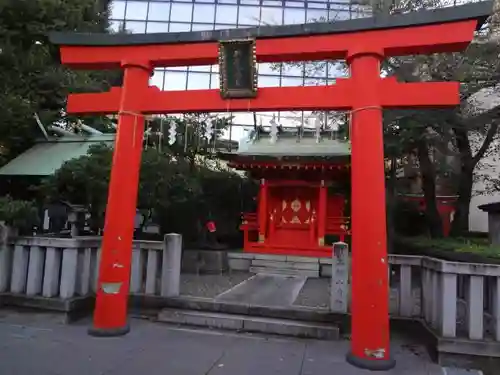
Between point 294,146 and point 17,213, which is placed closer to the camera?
point 17,213

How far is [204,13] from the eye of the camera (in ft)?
92.3

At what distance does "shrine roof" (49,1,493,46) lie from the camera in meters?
5.17

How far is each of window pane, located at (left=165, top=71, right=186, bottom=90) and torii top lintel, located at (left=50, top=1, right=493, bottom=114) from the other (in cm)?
2229

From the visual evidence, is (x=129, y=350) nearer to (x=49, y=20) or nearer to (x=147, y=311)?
(x=147, y=311)

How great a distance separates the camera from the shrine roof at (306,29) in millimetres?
5172

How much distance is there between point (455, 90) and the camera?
→ 525 centimetres

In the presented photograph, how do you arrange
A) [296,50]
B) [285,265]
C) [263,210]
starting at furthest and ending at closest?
[263,210], [285,265], [296,50]

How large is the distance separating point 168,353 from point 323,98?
400cm

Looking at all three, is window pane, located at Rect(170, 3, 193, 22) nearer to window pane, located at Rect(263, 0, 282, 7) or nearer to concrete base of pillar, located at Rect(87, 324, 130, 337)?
window pane, located at Rect(263, 0, 282, 7)

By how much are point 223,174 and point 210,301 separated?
33.3 feet

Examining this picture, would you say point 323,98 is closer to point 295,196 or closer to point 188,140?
point 188,140

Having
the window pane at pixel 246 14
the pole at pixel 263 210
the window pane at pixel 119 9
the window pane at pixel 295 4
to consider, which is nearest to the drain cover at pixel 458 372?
the pole at pixel 263 210

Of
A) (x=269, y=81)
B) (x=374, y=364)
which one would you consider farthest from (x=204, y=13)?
(x=374, y=364)

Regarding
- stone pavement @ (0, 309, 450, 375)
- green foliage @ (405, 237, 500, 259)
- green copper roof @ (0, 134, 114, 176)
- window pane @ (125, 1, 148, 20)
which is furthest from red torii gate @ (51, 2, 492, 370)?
window pane @ (125, 1, 148, 20)
